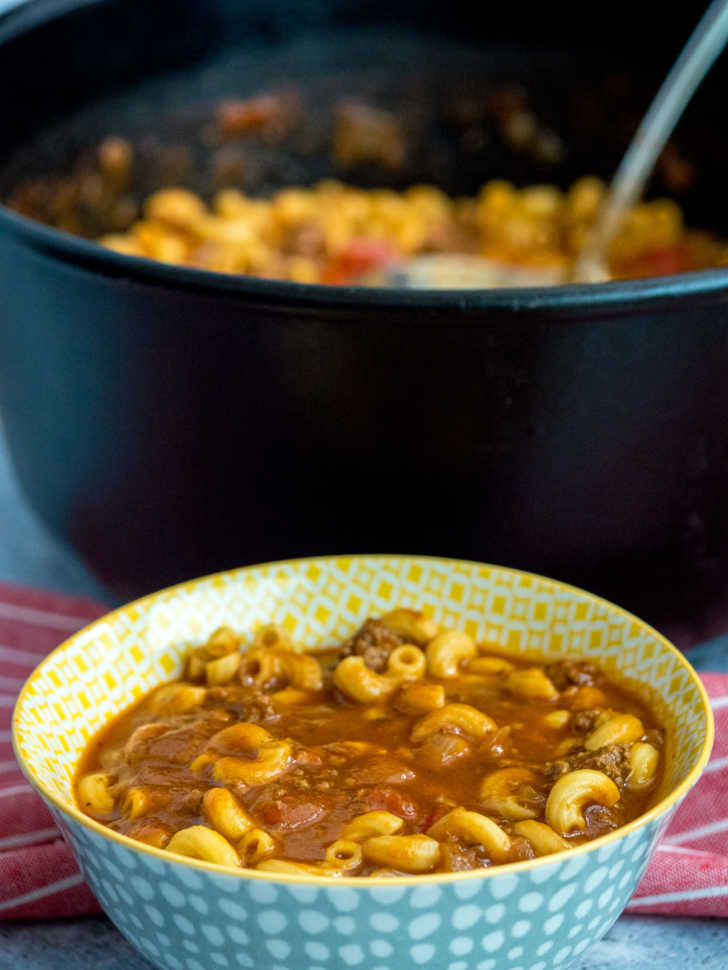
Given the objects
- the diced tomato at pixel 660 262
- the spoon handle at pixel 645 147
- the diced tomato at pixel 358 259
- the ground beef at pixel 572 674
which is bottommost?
the ground beef at pixel 572 674

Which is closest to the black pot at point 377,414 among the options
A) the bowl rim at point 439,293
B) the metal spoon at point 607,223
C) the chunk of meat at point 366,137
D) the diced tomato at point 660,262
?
the bowl rim at point 439,293

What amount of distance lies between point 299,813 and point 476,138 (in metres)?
2.25

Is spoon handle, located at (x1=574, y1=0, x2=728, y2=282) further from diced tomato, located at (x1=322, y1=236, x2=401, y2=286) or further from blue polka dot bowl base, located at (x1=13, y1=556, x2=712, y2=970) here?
blue polka dot bowl base, located at (x1=13, y1=556, x2=712, y2=970)

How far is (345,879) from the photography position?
1142mm

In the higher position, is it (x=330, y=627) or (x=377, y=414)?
(x=377, y=414)

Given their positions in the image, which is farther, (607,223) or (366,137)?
(366,137)

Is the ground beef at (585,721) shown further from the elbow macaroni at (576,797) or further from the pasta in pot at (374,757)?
the elbow macaroni at (576,797)

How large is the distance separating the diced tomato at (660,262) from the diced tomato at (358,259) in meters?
0.49

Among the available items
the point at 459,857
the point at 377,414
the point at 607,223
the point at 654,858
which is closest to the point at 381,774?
the point at 459,857

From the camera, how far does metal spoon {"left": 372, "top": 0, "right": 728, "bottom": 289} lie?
262cm

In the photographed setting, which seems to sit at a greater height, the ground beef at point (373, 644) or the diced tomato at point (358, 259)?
the diced tomato at point (358, 259)

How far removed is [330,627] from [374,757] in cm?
33

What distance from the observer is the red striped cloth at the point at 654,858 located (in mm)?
1508

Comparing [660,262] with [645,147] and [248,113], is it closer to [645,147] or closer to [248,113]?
[645,147]
